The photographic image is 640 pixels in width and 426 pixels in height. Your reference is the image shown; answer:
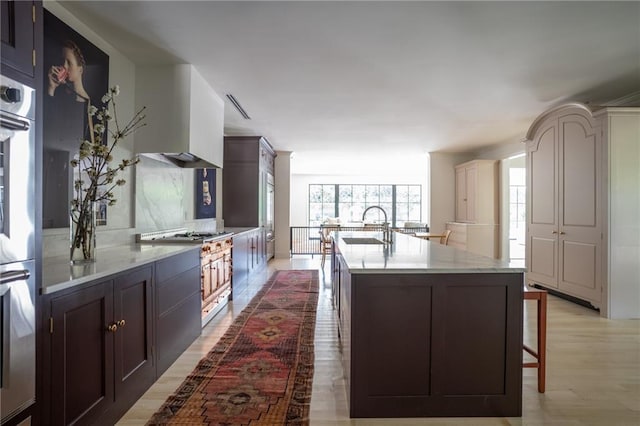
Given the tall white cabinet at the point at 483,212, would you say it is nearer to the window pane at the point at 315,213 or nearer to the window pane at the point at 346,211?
the window pane at the point at 346,211

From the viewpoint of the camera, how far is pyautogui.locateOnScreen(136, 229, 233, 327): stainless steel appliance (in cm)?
308

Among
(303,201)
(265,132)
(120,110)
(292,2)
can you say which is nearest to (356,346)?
(292,2)

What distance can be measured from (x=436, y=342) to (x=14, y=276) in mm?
1852

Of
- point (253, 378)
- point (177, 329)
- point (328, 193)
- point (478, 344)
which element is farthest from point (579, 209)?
point (328, 193)

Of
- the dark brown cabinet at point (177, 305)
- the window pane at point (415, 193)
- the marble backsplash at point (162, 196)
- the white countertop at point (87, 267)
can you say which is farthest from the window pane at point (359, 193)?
the white countertop at point (87, 267)

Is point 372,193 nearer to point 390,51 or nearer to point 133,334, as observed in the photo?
point 390,51

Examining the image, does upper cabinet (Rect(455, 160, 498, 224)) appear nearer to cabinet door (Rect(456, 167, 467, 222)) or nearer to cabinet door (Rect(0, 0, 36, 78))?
cabinet door (Rect(456, 167, 467, 222))

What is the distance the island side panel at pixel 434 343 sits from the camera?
1781 millimetres

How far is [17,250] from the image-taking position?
1163mm

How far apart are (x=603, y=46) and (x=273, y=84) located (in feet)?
9.74

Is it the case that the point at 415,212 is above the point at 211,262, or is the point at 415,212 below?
above

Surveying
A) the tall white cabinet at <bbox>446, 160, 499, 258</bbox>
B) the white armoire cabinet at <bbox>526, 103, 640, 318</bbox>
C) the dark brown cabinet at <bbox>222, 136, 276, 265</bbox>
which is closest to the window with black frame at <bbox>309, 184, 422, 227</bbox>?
the tall white cabinet at <bbox>446, 160, 499, 258</bbox>

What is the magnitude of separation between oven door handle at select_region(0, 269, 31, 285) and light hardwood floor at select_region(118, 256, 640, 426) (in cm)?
104

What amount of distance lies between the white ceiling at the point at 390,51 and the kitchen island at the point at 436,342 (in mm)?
1774
